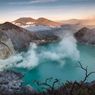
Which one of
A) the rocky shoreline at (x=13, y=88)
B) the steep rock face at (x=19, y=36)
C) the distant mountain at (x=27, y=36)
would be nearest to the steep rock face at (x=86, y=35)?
the distant mountain at (x=27, y=36)

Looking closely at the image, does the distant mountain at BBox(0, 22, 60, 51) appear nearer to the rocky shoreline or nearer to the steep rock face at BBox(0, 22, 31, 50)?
the steep rock face at BBox(0, 22, 31, 50)

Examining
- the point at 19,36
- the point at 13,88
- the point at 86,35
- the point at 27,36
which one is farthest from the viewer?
the point at 86,35

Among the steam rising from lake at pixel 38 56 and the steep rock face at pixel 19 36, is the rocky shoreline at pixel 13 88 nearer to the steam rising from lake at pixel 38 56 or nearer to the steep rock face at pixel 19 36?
the steam rising from lake at pixel 38 56

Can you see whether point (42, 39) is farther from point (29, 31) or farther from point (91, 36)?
point (91, 36)

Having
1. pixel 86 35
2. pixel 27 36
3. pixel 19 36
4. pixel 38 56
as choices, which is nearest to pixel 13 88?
pixel 38 56

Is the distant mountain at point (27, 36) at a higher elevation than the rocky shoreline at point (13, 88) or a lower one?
lower

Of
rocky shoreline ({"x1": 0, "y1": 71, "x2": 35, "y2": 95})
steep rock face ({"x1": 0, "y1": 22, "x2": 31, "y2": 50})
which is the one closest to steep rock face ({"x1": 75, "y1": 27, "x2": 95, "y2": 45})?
steep rock face ({"x1": 0, "y1": 22, "x2": 31, "y2": 50})

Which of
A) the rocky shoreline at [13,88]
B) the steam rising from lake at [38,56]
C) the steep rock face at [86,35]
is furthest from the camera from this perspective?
the steep rock face at [86,35]

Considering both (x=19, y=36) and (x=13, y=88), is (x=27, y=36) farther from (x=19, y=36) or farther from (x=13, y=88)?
Result: (x=13, y=88)

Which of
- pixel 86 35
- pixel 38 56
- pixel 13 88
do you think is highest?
pixel 13 88
